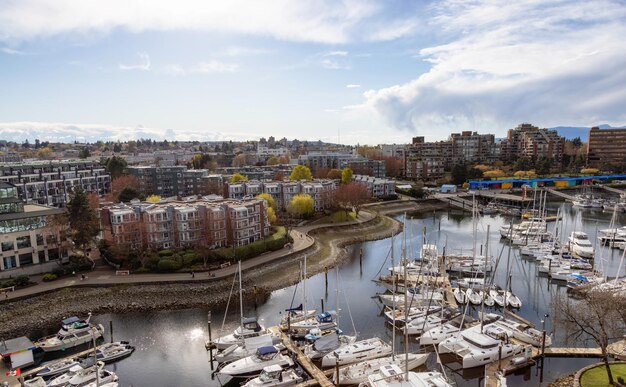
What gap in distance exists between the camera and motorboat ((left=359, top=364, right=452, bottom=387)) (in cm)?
2338

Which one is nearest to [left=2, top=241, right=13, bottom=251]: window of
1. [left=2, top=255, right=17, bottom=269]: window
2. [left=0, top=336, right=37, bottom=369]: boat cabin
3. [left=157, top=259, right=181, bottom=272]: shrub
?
[left=2, top=255, right=17, bottom=269]: window

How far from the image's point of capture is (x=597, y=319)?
28766 mm

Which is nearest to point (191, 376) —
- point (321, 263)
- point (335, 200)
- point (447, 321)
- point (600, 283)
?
point (447, 321)

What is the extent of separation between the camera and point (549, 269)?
153 feet

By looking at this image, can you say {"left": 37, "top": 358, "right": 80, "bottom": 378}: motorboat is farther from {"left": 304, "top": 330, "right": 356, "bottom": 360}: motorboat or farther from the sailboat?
{"left": 304, "top": 330, "right": 356, "bottom": 360}: motorboat

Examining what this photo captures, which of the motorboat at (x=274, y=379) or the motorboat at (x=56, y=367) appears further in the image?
the motorboat at (x=56, y=367)

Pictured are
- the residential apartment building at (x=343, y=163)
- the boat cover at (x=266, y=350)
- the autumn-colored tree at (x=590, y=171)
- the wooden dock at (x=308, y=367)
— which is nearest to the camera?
the wooden dock at (x=308, y=367)

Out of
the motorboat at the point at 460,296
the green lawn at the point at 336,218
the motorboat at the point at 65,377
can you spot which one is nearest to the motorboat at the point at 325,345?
the motorboat at the point at 460,296

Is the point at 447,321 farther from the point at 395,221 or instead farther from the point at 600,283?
the point at 395,221

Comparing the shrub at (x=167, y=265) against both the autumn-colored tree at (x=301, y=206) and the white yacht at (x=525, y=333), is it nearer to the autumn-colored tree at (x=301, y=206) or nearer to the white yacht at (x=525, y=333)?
the autumn-colored tree at (x=301, y=206)

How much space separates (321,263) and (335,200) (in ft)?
87.4

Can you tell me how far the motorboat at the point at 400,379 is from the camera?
76.7ft

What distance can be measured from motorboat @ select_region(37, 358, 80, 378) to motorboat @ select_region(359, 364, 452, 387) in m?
20.0

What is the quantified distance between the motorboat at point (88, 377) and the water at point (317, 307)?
1356 millimetres
